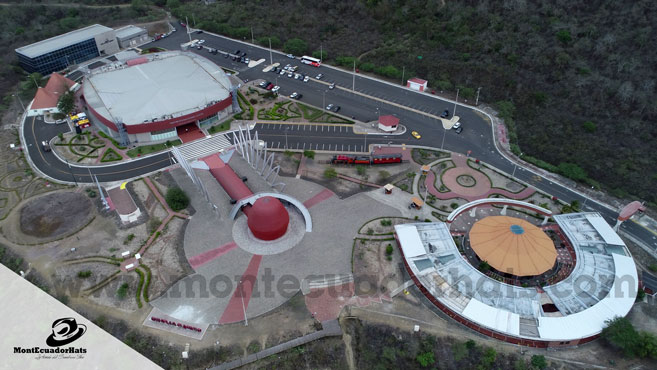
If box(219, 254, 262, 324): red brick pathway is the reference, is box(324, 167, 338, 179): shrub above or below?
above

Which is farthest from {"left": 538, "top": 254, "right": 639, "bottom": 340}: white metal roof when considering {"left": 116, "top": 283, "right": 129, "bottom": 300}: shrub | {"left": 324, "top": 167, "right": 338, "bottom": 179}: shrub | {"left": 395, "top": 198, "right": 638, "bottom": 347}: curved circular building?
{"left": 116, "top": 283, "right": 129, "bottom": 300}: shrub

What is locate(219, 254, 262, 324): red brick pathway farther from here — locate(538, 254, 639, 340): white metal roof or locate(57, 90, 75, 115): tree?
locate(57, 90, 75, 115): tree

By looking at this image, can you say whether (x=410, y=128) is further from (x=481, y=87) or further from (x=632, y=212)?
(x=632, y=212)

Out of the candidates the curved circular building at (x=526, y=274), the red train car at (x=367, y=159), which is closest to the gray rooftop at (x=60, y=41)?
the red train car at (x=367, y=159)

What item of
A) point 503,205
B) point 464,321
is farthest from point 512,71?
point 464,321

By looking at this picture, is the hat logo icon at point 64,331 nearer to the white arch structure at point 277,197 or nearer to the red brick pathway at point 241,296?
the red brick pathway at point 241,296

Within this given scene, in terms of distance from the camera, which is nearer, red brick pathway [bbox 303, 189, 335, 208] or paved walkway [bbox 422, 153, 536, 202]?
red brick pathway [bbox 303, 189, 335, 208]
